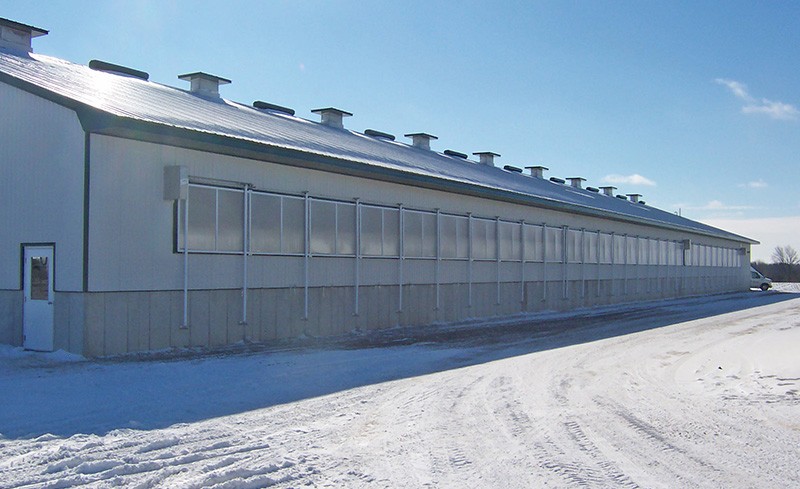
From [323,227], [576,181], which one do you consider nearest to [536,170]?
[576,181]

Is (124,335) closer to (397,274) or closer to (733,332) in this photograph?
(397,274)

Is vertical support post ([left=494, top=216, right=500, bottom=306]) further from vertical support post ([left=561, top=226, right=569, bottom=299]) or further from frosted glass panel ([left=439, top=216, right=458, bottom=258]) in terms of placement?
vertical support post ([left=561, top=226, right=569, bottom=299])

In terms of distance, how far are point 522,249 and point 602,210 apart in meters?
7.40

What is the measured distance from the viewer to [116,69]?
A: 73.3ft

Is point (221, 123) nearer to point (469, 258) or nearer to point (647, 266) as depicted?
point (469, 258)

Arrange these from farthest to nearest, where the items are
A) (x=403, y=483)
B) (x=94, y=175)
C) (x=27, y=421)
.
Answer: (x=94, y=175), (x=27, y=421), (x=403, y=483)

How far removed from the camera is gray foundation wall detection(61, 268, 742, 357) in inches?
585

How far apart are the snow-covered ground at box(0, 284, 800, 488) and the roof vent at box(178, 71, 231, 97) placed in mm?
10717

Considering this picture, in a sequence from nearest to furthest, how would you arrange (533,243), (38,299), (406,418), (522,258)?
(406,418), (38,299), (522,258), (533,243)

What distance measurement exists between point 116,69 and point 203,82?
2735 millimetres

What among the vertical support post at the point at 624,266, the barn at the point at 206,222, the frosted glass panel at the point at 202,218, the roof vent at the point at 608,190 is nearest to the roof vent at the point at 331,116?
the barn at the point at 206,222

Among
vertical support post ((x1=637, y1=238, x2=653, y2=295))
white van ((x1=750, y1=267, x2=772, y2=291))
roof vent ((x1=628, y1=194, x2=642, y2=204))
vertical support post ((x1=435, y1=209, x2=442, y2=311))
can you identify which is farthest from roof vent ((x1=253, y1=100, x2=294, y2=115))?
white van ((x1=750, y1=267, x2=772, y2=291))

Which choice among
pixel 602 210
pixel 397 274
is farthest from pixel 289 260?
pixel 602 210

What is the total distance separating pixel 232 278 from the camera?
57.7ft
